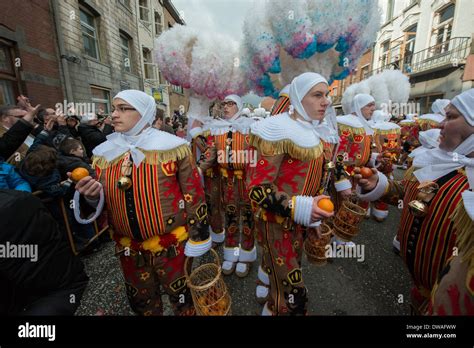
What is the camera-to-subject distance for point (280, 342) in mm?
1191

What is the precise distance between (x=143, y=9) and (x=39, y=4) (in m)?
10.6

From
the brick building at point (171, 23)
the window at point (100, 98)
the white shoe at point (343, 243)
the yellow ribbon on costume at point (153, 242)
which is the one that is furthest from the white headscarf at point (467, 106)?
the brick building at point (171, 23)

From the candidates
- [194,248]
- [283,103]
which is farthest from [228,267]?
[283,103]

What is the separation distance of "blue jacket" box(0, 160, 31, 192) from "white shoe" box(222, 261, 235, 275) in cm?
269

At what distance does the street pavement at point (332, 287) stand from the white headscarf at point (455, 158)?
5.73ft

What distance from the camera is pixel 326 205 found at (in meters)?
1.50

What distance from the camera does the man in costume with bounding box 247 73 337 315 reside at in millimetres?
1749

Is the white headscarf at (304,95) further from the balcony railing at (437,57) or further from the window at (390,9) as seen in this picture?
the window at (390,9)

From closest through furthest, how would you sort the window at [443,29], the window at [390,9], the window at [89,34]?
the window at [89,34] < the window at [443,29] < the window at [390,9]

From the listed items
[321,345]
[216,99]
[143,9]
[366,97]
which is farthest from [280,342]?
[143,9]

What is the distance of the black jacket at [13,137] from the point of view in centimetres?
269

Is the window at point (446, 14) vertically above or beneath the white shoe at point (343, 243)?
above

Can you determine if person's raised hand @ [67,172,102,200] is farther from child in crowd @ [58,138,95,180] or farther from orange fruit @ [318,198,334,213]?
child in crowd @ [58,138,95,180]

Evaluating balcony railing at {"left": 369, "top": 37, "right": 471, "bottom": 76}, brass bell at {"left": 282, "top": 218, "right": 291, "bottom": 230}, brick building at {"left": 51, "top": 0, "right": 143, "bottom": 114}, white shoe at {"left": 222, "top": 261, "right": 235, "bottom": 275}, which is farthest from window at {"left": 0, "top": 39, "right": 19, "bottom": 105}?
balcony railing at {"left": 369, "top": 37, "right": 471, "bottom": 76}
